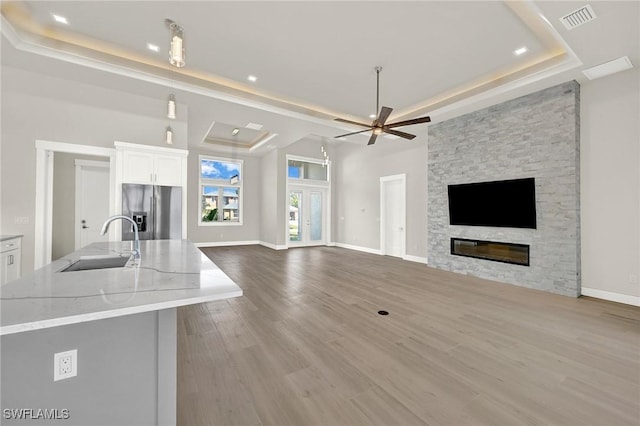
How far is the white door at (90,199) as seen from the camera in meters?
5.53

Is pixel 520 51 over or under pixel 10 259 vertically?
over

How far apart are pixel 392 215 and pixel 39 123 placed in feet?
24.6

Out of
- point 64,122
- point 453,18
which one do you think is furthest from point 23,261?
point 453,18

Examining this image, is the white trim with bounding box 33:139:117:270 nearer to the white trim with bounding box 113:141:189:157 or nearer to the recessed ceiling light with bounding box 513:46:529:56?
the white trim with bounding box 113:141:189:157

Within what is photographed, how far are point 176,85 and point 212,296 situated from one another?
165 inches

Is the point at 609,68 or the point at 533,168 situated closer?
the point at 609,68

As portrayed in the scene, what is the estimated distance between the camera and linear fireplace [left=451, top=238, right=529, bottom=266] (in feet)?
14.8

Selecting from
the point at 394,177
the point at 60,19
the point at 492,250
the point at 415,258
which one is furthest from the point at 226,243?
the point at 492,250

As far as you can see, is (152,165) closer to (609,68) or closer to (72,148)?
(72,148)

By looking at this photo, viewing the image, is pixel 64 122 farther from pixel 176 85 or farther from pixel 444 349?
pixel 444 349

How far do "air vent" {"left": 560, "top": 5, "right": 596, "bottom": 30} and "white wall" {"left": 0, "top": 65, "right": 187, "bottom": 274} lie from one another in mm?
5954

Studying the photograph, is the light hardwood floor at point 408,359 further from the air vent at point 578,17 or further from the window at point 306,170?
the window at point 306,170

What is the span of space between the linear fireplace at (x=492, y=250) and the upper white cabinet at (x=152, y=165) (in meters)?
5.52

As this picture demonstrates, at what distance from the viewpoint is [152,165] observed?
4.34 meters
